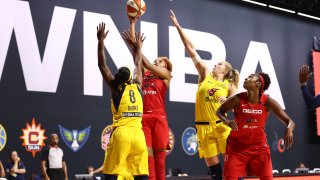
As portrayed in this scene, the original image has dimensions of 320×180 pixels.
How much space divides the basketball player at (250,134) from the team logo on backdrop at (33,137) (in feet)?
19.8

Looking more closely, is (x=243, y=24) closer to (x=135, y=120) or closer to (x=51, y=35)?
(x=51, y=35)

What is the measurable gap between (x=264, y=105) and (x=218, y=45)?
858cm

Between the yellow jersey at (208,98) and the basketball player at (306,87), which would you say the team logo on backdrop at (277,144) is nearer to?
the yellow jersey at (208,98)

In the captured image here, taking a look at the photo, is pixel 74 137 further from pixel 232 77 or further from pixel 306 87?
pixel 306 87

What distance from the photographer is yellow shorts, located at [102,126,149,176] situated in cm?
496

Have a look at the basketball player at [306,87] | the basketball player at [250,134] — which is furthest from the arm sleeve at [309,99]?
the basketball player at [250,134]

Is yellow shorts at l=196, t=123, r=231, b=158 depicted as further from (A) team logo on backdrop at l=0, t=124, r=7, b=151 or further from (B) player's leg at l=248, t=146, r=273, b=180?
(A) team logo on backdrop at l=0, t=124, r=7, b=151

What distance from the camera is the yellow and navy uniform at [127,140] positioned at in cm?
497

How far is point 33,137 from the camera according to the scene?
10281 mm

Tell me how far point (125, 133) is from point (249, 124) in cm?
141

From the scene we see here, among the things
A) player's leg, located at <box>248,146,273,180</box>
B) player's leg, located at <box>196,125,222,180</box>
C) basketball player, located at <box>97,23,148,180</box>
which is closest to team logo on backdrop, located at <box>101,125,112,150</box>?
player's leg, located at <box>196,125,222,180</box>

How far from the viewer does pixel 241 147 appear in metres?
5.32

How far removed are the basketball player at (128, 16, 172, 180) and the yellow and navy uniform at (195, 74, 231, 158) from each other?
2.38 ft

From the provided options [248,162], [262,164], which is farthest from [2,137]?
[262,164]
